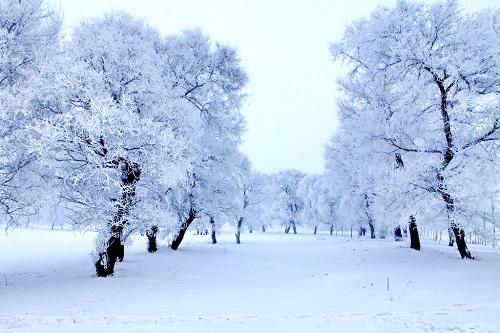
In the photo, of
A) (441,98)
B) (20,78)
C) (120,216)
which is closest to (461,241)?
(441,98)

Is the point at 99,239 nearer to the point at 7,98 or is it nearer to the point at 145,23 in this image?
the point at 7,98

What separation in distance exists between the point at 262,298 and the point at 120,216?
6460 millimetres

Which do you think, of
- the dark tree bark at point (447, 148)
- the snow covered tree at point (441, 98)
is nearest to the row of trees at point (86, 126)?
the snow covered tree at point (441, 98)

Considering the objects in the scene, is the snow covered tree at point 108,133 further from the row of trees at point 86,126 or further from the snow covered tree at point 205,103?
the snow covered tree at point 205,103

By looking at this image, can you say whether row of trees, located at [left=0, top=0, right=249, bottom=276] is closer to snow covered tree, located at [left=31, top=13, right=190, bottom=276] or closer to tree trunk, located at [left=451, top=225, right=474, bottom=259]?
snow covered tree, located at [left=31, top=13, right=190, bottom=276]

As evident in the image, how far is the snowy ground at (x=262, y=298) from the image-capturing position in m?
9.49

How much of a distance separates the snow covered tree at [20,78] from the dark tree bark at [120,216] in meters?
2.87

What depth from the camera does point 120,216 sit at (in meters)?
16.4

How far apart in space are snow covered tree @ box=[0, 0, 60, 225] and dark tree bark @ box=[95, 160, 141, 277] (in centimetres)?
287

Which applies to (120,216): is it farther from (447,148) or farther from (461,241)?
(461,241)

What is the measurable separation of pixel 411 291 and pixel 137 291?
894 cm

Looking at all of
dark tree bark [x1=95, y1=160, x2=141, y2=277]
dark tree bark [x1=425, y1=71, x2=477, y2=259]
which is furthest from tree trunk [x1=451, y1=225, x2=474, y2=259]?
dark tree bark [x1=95, y1=160, x2=141, y2=277]

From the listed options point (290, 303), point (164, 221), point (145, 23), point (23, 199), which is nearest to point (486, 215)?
point (290, 303)

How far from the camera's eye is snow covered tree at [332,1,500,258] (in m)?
17.5
